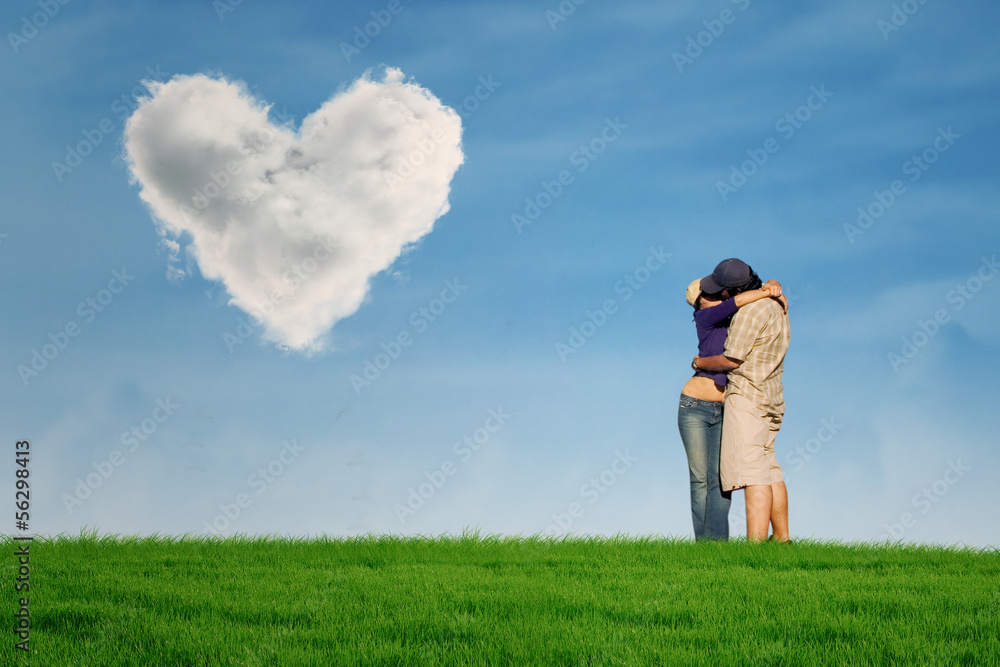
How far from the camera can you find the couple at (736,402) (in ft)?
26.4

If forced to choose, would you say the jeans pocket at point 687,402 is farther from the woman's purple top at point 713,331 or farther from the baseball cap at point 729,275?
the baseball cap at point 729,275

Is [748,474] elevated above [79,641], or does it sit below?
above

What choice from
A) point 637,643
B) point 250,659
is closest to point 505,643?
point 637,643

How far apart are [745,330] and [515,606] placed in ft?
12.5

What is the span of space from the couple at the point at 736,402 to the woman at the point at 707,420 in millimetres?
11

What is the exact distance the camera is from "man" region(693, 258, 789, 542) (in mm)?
8039

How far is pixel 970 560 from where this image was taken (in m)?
8.48

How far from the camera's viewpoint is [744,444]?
804 cm

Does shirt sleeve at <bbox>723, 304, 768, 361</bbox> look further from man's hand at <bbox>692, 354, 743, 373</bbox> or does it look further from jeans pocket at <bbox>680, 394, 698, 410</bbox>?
jeans pocket at <bbox>680, 394, 698, 410</bbox>

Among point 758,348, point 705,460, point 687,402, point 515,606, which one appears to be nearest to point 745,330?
point 758,348

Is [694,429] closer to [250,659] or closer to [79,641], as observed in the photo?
[250,659]

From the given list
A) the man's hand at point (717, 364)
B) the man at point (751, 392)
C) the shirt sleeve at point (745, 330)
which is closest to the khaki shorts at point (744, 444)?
the man at point (751, 392)

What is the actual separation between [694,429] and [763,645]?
3682mm

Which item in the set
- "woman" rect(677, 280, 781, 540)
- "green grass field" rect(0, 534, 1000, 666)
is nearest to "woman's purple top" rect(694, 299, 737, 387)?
"woman" rect(677, 280, 781, 540)
